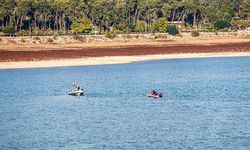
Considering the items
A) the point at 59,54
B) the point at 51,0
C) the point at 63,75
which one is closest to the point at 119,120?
the point at 63,75

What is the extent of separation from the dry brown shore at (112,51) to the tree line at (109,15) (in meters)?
17.8

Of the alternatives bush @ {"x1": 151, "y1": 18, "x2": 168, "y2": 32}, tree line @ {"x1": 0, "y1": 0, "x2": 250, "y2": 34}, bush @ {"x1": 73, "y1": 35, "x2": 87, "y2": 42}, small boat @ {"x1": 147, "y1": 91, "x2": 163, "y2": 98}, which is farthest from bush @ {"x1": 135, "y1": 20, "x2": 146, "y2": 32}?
small boat @ {"x1": 147, "y1": 91, "x2": 163, "y2": 98}

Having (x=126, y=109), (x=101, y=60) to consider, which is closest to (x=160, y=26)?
(x=101, y=60)

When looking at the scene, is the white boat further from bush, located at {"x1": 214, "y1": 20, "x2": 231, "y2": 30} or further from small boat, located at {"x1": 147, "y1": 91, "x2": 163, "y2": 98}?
bush, located at {"x1": 214, "y1": 20, "x2": 231, "y2": 30}

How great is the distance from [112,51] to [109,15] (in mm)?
44068

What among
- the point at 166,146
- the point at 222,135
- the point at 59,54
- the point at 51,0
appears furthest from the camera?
the point at 51,0

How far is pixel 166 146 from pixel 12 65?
61513 mm

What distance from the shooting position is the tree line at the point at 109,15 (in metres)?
157

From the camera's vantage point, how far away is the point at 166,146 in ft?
148

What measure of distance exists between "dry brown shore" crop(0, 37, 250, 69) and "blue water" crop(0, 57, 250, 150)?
32.6 feet

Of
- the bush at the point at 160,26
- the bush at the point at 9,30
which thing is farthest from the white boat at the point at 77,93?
the bush at the point at 160,26

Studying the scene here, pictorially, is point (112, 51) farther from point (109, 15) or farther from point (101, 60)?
point (109, 15)

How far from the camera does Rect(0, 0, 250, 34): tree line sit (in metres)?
157

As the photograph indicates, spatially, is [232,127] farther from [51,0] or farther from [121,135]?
[51,0]
